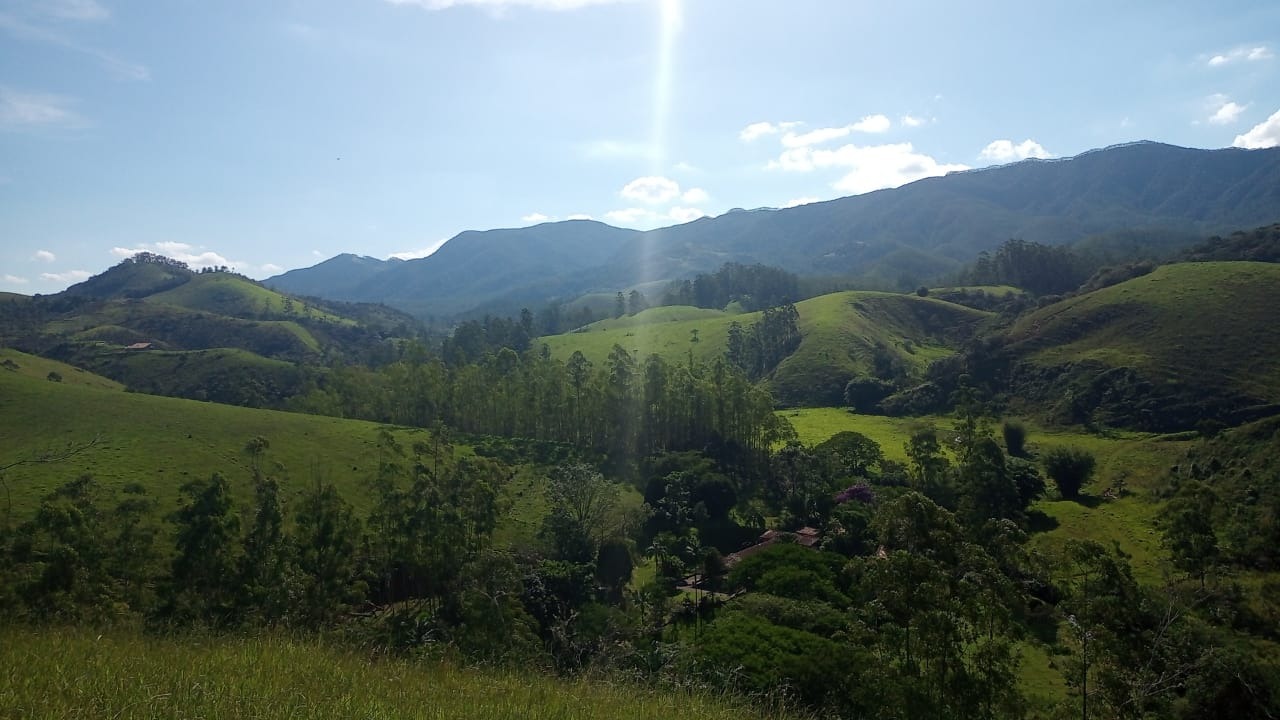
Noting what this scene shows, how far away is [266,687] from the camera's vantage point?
877 cm

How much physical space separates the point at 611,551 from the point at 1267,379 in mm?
93425

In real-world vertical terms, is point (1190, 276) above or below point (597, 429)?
above

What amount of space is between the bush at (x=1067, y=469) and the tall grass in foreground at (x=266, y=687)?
234 feet

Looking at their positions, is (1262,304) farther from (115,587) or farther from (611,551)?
(115,587)

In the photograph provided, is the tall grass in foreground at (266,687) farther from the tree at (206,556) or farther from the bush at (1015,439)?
the bush at (1015,439)

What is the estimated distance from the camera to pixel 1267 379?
9000cm

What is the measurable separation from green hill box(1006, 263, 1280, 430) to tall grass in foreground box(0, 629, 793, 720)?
340 ft

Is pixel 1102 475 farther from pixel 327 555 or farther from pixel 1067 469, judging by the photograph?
pixel 327 555

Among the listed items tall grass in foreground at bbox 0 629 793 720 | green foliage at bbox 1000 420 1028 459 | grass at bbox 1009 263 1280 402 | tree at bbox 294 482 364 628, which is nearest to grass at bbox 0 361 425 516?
tree at bbox 294 482 364 628

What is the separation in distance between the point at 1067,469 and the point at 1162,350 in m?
48.7

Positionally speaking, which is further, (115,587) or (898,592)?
(115,587)


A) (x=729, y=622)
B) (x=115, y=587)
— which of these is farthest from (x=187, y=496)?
(x=729, y=622)

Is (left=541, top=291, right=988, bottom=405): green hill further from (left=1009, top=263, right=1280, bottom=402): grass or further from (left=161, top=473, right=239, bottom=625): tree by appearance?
(left=161, top=473, right=239, bottom=625): tree

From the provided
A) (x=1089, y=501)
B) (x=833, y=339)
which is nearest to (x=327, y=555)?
(x=1089, y=501)
